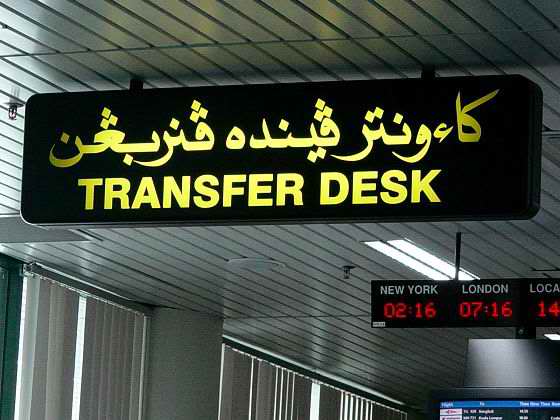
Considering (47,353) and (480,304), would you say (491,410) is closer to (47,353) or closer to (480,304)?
(480,304)

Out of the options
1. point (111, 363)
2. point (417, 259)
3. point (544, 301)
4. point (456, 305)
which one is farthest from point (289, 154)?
point (111, 363)

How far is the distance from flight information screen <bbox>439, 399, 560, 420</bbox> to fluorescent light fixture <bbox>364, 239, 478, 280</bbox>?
79.6 inches

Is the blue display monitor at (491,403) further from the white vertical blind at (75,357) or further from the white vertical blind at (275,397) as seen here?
the white vertical blind at (275,397)

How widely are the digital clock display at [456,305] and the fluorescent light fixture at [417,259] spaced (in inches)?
23.2

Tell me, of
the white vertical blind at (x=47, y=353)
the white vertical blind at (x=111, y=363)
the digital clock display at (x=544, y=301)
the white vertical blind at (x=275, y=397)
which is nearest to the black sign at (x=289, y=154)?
the digital clock display at (x=544, y=301)

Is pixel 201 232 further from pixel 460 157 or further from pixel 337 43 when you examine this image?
pixel 460 157

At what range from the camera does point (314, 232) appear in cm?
1018

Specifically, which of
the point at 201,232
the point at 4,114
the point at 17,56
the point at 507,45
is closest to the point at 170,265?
the point at 201,232

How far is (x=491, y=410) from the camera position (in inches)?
337

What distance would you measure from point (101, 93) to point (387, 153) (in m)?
1.33

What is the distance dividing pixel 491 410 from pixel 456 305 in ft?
4.46

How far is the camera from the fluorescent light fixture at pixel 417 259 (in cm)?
1057

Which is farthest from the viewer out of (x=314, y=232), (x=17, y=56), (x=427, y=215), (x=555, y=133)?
(x=314, y=232)

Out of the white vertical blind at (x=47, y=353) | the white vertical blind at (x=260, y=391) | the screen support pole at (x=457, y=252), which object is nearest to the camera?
the screen support pole at (x=457, y=252)
